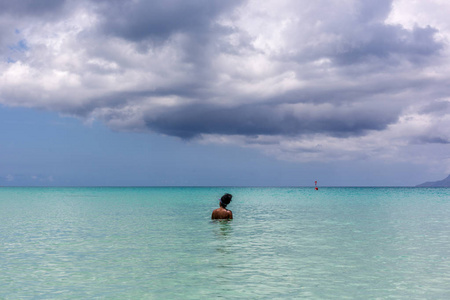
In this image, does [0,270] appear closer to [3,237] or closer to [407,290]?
[3,237]

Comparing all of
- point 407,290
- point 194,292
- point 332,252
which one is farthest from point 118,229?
point 407,290

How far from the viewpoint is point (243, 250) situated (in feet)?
74.0

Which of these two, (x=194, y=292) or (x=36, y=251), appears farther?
(x=36, y=251)

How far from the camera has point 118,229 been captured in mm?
33688

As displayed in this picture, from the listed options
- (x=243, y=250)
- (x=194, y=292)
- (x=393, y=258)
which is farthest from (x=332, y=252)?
(x=194, y=292)

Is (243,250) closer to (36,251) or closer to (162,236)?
(162,236)

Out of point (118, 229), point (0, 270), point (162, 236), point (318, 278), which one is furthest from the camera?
point (118, 229)

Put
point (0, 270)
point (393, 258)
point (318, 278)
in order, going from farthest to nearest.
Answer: point (393, 258)
point (0, 270)
point (318, 278)

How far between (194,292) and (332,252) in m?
10.6

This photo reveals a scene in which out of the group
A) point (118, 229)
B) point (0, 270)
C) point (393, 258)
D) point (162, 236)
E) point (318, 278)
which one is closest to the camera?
point (318, 278)

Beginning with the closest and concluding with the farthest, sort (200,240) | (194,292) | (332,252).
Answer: (194,292), (332,252), (200,240)

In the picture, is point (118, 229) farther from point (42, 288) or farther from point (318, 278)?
point (318, 278)

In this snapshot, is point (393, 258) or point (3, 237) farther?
point (3, 237)

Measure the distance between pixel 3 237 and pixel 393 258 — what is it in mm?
25840
